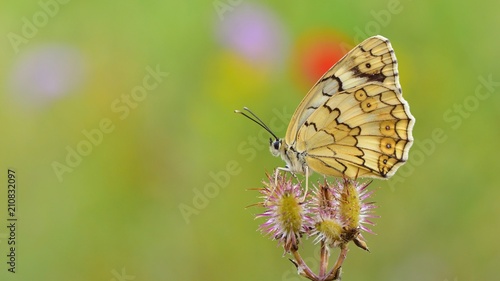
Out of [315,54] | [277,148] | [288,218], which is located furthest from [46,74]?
[288,218]

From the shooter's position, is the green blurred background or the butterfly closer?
the butterfly

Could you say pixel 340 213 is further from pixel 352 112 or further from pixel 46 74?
pixel 46 74

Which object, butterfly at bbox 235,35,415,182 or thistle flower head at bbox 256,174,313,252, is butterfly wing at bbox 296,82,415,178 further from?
thistle flower head at bbox 256,174,313,252

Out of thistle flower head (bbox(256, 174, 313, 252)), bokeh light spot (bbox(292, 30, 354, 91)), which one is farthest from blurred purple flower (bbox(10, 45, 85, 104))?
thistle flower head (bbox(256, 174, 313, 252))

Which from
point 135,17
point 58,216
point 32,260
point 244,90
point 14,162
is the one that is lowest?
point 32,260

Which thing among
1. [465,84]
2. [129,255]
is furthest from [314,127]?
[465,84]


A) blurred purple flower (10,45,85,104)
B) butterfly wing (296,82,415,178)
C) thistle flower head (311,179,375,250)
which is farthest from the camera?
blurred purple flower (10,45,85,104)

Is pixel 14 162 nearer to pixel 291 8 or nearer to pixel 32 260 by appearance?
pixel 32 260
